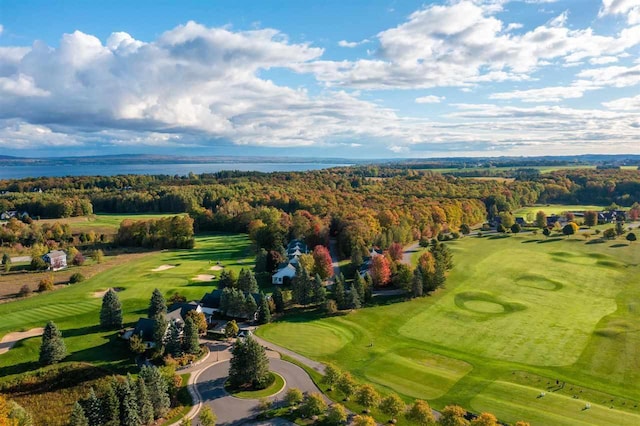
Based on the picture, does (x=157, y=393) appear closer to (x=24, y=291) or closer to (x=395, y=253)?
(x=24, y=291)

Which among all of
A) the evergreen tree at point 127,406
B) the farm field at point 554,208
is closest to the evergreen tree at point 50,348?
the evergreen tree at point 127,406

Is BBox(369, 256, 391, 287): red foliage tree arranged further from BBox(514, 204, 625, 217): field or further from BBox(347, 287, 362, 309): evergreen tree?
BBox(514, 204, 625, 217): field

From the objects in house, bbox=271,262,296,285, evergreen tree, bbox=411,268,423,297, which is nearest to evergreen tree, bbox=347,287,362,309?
evergreen tree, bbox=411,268,423,297

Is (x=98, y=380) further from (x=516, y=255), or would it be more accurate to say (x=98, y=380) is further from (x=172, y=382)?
(x=516, y=255)

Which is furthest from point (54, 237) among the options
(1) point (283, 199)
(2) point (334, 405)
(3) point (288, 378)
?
(2) point (334, 405)

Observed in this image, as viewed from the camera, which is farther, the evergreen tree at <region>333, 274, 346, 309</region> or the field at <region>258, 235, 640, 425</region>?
the evergreen tree at <region>333, 274, 346, 309</region>

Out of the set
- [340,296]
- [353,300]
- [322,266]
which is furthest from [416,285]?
[322,266]
